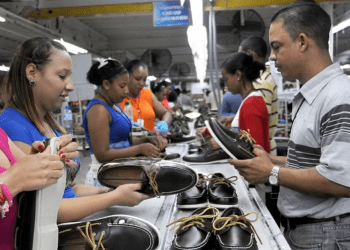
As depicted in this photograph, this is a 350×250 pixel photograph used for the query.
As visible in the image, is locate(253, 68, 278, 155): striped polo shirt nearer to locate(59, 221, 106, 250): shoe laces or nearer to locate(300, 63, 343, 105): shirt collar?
locate(300, 63, 343, 105): shirt collar

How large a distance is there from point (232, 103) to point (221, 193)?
3813mm

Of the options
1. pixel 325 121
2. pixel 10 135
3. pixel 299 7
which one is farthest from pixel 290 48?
pixel 10 135

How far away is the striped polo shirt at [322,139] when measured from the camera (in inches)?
50.0

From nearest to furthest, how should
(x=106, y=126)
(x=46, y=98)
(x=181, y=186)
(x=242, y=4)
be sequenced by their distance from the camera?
(x=46, y=98), (x=181, y=186), (x=106, y=126), (x=242, y=4)

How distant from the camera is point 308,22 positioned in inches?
56.9

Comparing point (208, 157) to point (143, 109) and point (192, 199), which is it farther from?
point (143, 109)

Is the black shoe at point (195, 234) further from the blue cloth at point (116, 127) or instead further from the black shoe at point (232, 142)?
the blue cloth at point (116, 127)

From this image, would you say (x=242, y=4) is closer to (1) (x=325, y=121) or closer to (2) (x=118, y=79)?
(2) (x=118, y=79)

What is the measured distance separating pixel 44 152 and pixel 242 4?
171 inches

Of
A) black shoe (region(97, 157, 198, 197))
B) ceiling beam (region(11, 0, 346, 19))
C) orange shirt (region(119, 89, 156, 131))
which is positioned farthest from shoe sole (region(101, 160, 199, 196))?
ceiling beam (region(11, 0, 346, 19))

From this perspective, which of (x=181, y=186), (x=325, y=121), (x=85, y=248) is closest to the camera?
(x=85, y=248)

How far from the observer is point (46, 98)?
1552 mm

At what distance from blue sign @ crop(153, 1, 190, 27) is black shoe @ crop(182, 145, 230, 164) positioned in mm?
2603

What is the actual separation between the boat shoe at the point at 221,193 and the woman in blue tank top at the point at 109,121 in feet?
2.26
